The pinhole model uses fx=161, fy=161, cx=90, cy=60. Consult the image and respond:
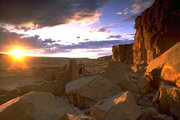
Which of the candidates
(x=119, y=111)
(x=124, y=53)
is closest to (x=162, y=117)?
(x=119, y=111)

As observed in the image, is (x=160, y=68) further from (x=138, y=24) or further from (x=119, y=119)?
(x=138, y=24)

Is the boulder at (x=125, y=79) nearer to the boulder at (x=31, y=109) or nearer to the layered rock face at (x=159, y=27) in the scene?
the boulder at (x=31, y=109)

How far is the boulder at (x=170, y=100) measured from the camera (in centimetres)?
382

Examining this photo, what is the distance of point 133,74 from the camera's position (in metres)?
7.45

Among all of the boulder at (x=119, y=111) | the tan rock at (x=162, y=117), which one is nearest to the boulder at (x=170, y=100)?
the tan rock at (x=162, y=117)

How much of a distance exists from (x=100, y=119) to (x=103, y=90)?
2.25 m

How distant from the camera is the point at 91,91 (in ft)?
19.2

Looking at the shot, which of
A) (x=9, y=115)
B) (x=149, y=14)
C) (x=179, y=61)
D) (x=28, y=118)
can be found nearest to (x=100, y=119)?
(x=28, y=118)

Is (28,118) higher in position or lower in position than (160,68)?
lower

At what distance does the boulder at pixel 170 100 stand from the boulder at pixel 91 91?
1.89 meters

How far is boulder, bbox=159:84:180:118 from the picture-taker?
12.5ft

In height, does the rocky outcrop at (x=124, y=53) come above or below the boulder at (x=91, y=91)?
above

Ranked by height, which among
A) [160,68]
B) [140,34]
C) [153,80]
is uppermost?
[140,34]

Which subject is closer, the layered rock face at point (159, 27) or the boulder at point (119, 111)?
the boulder at point (119, 111)
